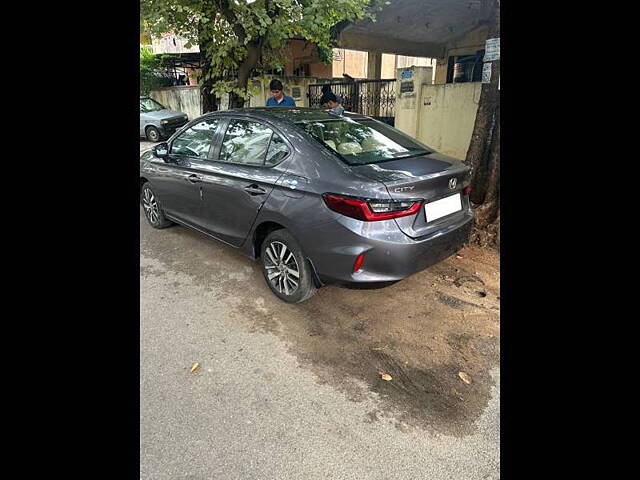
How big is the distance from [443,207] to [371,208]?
2.13ft

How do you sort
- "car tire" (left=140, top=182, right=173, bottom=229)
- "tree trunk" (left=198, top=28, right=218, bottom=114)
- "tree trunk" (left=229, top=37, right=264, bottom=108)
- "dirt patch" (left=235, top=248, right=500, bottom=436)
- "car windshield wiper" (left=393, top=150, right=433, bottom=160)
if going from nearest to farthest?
"dirt patch" (left=235, top=248, right=500, bottom=436), "car windshield wiper" (left=393, top=150, right=433, bottom=160), "car tire" (left=140, top=182, right=173, bottom=229), "tree trunk" (left=229, top=37, right=264, bottom=108), "tree trunk" (left=198, top=28, right=218, bottom=114)

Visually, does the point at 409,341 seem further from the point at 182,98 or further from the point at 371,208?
the point at 182,98

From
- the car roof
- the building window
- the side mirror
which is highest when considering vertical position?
the building window

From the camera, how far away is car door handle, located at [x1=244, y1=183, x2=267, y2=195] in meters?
3.19

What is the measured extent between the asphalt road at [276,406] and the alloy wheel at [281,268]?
0.53 feet

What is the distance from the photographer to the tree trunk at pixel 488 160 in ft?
14.4

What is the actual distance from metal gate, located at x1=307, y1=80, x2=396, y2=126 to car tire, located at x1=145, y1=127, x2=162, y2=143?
6.13m

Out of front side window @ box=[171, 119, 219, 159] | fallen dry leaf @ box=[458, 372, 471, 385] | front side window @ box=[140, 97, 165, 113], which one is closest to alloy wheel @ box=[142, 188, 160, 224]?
front side window @ box=[171, 119, 219, 159]

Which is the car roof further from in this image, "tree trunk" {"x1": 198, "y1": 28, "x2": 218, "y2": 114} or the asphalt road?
"tree trunk" {"x1": 198, "y1": 28, "x2": 218, "y2": 114}

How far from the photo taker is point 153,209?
16.3ft

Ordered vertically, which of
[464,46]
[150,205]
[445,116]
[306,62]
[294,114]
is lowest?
[150,205]

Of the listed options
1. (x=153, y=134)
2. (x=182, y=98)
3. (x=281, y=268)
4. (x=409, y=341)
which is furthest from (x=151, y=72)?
(x=409, y=341)

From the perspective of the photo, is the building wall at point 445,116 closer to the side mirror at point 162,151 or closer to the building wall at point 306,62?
the side mirror at point 162,151
